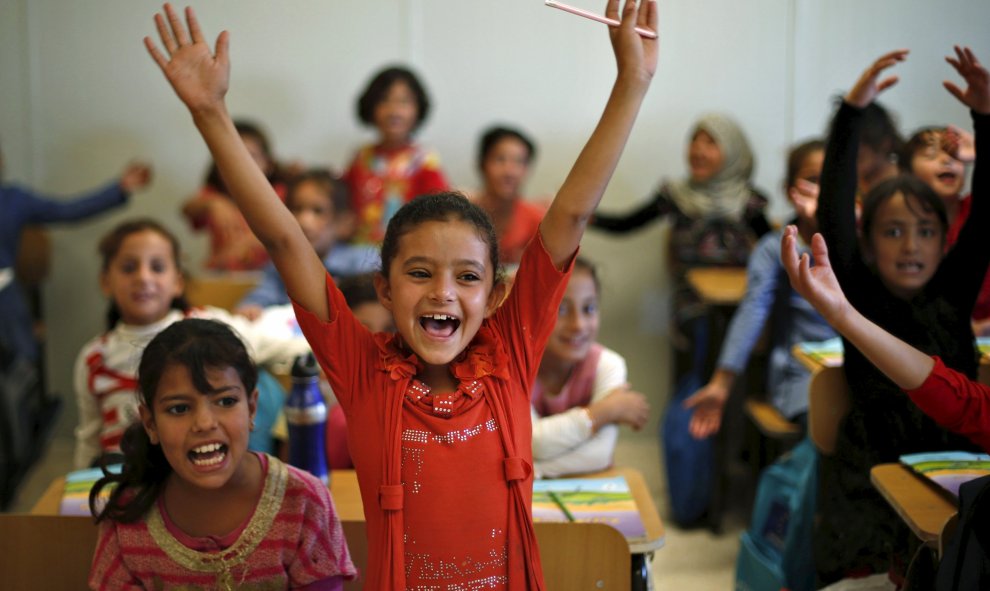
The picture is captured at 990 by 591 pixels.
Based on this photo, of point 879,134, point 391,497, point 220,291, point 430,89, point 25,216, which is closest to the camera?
point 391,497

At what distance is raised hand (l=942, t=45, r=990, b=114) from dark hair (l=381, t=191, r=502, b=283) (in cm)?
94

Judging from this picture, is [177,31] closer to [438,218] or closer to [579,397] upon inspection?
[438,218]

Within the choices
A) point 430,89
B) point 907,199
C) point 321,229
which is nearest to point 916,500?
point 907,199

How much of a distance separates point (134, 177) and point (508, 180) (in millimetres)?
1464

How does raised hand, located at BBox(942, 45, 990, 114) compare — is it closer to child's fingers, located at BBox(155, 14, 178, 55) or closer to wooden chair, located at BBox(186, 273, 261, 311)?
child's fingers, located at BBox(155, 14, 178, 55)

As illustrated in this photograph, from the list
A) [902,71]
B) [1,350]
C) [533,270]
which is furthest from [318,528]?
[902,71]

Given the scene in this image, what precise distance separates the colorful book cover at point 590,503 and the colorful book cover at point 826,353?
1.97ft

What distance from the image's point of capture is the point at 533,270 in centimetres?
143

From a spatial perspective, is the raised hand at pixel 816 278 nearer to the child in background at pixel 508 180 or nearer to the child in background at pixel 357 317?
the child in background at pixel 357 317

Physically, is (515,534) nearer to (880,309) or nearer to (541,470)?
(541,470)

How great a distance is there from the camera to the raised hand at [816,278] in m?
1.53

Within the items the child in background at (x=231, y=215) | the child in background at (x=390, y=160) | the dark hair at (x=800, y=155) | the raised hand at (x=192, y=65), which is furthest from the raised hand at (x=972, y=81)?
the child in background at (x=231, y=215)

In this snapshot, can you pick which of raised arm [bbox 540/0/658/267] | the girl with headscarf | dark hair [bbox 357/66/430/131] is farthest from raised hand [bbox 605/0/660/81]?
dark hair [bbox 357/66/430/131]

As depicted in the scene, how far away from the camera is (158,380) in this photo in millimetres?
1561
